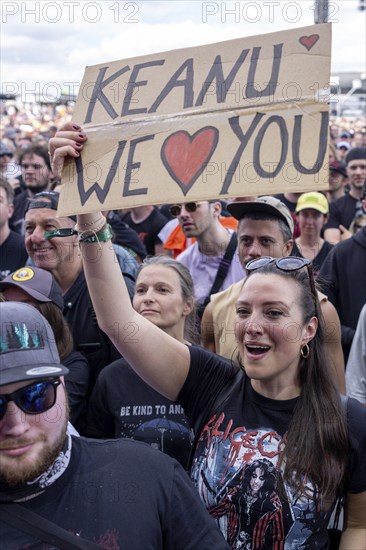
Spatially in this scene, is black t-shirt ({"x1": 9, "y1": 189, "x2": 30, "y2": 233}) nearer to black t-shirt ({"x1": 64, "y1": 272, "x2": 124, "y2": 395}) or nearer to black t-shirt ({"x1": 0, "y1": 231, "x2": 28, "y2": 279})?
black t-shirt ({"x1": 0, "y1": 231, "x2": 28, "y2": 279})

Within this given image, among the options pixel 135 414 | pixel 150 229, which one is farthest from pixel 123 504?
pixel 150 229

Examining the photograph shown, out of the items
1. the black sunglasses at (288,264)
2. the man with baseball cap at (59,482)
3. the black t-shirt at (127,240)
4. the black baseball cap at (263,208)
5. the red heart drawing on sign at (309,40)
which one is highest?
the red heart drawing on sign at (309,40)

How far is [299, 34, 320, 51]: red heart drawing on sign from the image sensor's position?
1.79 meters

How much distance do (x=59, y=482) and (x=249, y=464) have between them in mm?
665

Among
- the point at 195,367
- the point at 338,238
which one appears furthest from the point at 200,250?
the point at 195,367

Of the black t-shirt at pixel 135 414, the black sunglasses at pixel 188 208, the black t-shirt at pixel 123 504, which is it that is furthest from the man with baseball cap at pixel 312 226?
the black t-shirt at pixel 123 504

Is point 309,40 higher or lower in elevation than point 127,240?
higher

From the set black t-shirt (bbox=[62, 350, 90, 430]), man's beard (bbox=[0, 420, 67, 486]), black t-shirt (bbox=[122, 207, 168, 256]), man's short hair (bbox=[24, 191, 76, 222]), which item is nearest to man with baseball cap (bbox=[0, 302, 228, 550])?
man's beard (bbox=[0, 420, 67, 486])

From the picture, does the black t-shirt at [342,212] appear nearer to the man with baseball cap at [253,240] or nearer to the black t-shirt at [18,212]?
the black t-shirt at [18,212]

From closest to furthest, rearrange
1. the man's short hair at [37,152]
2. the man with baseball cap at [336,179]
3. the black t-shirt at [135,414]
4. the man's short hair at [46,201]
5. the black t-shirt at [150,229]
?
the black t-shirt at [135,414]
the man's short hair at [46,201]
the black t-shirt at [150,229]
the man's short hair at [37,152]
the man with baseball cap at [336,179]

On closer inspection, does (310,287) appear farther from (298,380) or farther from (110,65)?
(110,65)

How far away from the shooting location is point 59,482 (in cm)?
150

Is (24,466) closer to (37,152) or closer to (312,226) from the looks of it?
(312,226)

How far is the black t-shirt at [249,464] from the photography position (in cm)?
192
